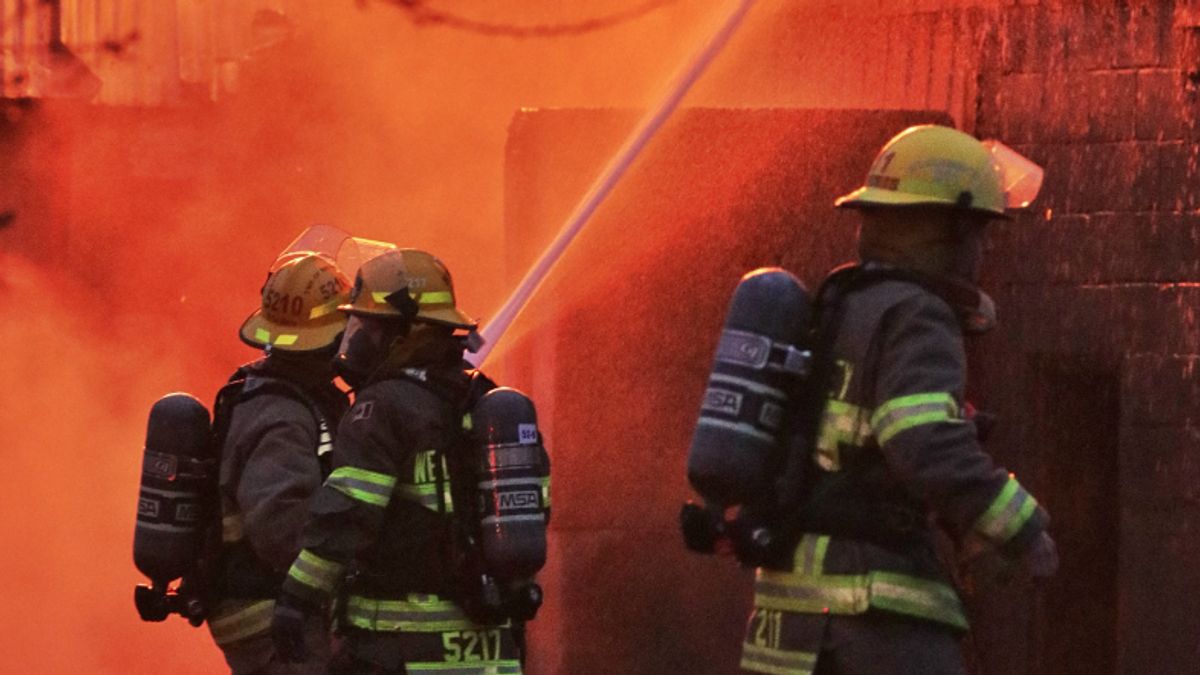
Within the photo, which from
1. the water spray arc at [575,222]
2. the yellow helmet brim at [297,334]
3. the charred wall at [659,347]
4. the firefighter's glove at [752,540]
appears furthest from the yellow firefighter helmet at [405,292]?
the charred wall at [659,347]

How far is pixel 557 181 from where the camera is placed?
27.2ft

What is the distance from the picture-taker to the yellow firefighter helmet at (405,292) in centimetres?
553

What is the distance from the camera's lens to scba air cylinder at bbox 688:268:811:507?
458 cm

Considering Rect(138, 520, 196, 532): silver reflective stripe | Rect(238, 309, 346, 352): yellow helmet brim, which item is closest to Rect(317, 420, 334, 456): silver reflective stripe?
Rect(238, 309, 346, 352): yellow helmet brim

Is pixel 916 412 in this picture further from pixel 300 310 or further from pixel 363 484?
pixel 300 310

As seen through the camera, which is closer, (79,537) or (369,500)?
(369,500)

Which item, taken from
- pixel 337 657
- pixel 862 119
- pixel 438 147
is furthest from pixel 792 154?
pixel 438 147

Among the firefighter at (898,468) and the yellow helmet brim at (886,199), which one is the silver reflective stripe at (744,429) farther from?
the yellow helmet brim at (886,199)

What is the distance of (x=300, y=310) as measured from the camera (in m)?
6.39

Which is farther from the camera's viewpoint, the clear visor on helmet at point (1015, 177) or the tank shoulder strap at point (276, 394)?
the tank shoulder strap at point (276, 394)

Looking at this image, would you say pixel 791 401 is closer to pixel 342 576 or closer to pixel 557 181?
pixel 342 576

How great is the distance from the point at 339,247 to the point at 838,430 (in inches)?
131

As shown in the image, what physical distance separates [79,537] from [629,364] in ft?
15.8

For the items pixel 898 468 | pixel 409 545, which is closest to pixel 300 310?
pixel 409 545
